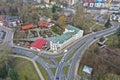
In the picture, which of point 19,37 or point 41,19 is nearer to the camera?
point 19,37

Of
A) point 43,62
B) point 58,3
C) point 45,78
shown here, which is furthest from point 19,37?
point 58,3

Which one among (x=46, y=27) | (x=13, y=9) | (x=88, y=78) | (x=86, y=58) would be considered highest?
(x=13, y=9)

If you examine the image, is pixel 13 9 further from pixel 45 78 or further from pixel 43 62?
pixel 45 78

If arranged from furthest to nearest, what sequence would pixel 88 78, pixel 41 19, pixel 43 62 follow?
pixel 41 19 < pixel 43 62 < pixel 88 78

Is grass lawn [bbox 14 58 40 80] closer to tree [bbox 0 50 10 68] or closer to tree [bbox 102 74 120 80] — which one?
tree [bbox 0 50 10 68]

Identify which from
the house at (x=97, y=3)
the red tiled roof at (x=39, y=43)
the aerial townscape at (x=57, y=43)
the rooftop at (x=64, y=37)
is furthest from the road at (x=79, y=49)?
the house at (x=97, y=3)

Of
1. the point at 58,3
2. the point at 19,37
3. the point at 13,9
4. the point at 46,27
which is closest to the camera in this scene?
the point at 19,37

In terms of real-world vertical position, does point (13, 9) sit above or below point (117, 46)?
above

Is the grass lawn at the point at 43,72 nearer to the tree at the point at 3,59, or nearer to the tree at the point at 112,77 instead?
the tree at the point at 3,59
